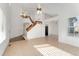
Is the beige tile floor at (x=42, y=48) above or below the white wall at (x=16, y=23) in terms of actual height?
below

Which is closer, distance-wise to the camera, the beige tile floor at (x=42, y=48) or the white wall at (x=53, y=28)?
the beige tile floor at (x=42, y=48)

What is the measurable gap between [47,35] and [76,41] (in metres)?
0.53

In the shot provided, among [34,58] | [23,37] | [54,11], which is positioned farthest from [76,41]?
[23,37]

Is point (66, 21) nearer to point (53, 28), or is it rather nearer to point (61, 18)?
point (61, 18)

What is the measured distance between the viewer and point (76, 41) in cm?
192

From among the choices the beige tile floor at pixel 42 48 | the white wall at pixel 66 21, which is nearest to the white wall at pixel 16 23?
the beige tile floor at pixel 42 48

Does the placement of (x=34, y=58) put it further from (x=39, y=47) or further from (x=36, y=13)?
(x=36, y=13)

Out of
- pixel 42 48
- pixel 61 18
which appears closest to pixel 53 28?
pixel 61 18

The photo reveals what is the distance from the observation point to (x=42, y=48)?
1.97 meters

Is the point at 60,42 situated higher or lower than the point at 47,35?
lower

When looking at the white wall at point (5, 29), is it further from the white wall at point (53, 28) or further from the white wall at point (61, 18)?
the white wall at point (53, 28)

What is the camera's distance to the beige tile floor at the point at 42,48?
185 centimetres

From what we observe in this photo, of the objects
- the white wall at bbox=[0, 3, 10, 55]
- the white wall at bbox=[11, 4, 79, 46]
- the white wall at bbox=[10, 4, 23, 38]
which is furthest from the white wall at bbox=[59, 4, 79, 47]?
the white wall at bbox=[0, 3, 10, 55]

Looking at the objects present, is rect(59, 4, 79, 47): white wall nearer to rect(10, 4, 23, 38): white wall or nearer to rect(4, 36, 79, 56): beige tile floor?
rect(4, 36, 79, 56): beige tile floor
